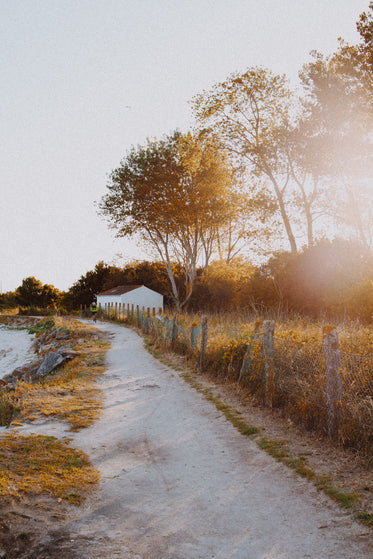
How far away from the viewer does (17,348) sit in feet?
105

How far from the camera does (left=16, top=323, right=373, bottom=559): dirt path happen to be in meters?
3.61

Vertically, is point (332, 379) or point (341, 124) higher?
point (341, 124)

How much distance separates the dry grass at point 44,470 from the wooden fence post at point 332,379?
132 inches

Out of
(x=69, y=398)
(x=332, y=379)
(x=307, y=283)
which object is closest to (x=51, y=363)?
(x=69, y=398)

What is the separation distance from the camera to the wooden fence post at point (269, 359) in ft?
26.7

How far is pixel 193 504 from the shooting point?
4.53m

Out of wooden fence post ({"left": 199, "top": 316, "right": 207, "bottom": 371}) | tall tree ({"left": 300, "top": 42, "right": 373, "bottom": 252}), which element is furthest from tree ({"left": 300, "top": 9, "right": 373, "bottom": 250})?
wooden fence post ({"left": 199, "top": 316, "right": 207, "bottom": 371})

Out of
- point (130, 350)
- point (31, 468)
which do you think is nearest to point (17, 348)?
point (130, 350)

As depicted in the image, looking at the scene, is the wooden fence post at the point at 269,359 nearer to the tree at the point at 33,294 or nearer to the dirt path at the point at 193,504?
the dirt path at the point at 193,504

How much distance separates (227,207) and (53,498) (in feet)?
91.7

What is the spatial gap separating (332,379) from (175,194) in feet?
86.2

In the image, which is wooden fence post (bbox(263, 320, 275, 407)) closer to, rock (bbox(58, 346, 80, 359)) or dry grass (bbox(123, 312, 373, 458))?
dry grass (bbox(123, 312, 373, 458))

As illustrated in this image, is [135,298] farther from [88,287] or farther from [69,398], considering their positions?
[69,398]

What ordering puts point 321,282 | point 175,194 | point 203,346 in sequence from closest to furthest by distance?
point 203,346
point 321,282
point 175,194
